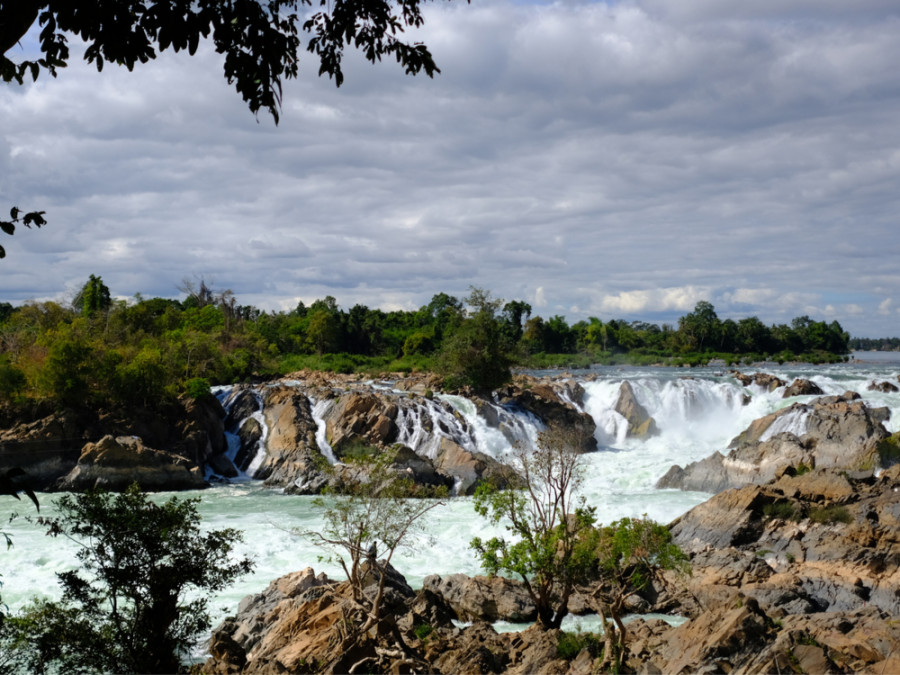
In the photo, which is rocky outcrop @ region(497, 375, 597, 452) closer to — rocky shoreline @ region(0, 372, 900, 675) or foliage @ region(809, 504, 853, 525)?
rocky shoreline @ region(0, 372, 900, 675)

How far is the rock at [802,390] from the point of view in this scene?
36469mm

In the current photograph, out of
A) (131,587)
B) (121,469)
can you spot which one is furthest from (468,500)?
(131,587)

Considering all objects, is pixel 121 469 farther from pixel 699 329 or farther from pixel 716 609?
pixel 699 329

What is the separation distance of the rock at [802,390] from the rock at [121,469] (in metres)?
29.3

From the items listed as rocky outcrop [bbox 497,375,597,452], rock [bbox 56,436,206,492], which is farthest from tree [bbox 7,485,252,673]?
rocky outcrop [bbox 497,375,597,452]

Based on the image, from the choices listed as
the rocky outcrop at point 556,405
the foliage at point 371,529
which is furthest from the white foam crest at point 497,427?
the foliage at point 371,529

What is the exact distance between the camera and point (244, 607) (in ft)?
44.6

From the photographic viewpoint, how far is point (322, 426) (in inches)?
1251

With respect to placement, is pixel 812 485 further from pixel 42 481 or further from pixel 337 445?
pixel 42 481

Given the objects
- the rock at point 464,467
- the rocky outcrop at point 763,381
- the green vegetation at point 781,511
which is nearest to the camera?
the green vegetation at point 781,511

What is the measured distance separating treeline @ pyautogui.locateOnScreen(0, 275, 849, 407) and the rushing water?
5.47 meters

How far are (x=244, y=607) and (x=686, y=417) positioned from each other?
28881 mm

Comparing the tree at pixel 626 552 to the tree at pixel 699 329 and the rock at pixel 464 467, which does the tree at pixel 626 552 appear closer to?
the rock at pixel 464 467

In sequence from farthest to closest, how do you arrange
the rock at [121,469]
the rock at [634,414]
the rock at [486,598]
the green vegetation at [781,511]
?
the rock at [634,414]
the rock at [121,469]
the green vegetation at [781,511]
the rock at [486,598]
